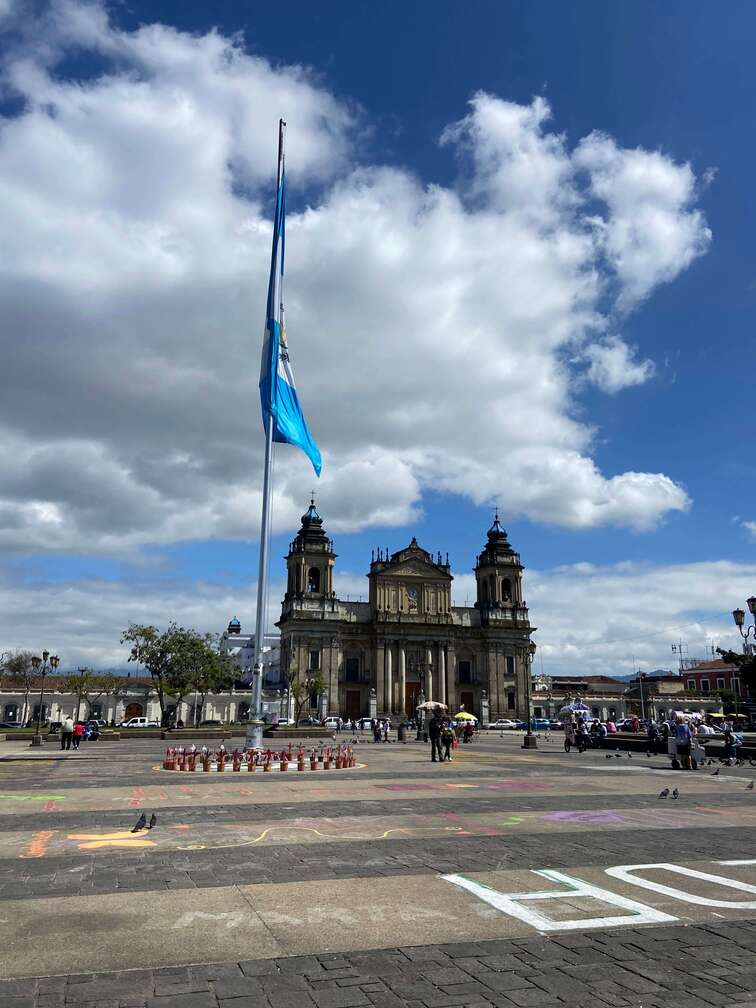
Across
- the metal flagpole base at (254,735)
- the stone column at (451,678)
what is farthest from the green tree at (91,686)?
the metal flagpole base at (254,735)

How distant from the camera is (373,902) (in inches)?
299

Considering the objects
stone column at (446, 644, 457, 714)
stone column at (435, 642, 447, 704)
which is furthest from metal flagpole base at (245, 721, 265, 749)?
stone column at (446, 644, 457, 714)

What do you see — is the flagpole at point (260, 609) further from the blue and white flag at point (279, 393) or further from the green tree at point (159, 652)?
the green tree at point (159, 652)

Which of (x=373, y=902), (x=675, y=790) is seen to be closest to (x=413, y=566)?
(x=675, y=790)

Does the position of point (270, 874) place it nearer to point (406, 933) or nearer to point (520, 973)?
point (406, 933)

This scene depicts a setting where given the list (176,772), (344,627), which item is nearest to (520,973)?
(176,772)

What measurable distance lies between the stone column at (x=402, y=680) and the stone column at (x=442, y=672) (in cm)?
405

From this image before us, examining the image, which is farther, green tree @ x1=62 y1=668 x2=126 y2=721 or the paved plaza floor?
green tree @ x1=62 y1=668 x2=126 y2=721

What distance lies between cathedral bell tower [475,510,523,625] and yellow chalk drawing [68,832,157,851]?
3155 inches

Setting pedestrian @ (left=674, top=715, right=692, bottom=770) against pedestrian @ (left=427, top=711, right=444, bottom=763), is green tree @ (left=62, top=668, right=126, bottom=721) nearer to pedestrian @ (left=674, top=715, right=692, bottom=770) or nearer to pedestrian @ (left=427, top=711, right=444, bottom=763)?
pedestrian @ (left=427, top=711, right=444, bottom=763)

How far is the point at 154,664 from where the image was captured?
56688 millimetres

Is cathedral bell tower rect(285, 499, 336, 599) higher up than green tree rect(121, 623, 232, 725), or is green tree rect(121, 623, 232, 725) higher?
cathedral bell tower rect(285, 499, 336, 599)

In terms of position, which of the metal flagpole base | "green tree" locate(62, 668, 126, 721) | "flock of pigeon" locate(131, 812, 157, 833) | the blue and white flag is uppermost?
the blue and white flag

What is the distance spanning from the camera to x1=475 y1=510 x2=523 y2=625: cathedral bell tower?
90.1 m
